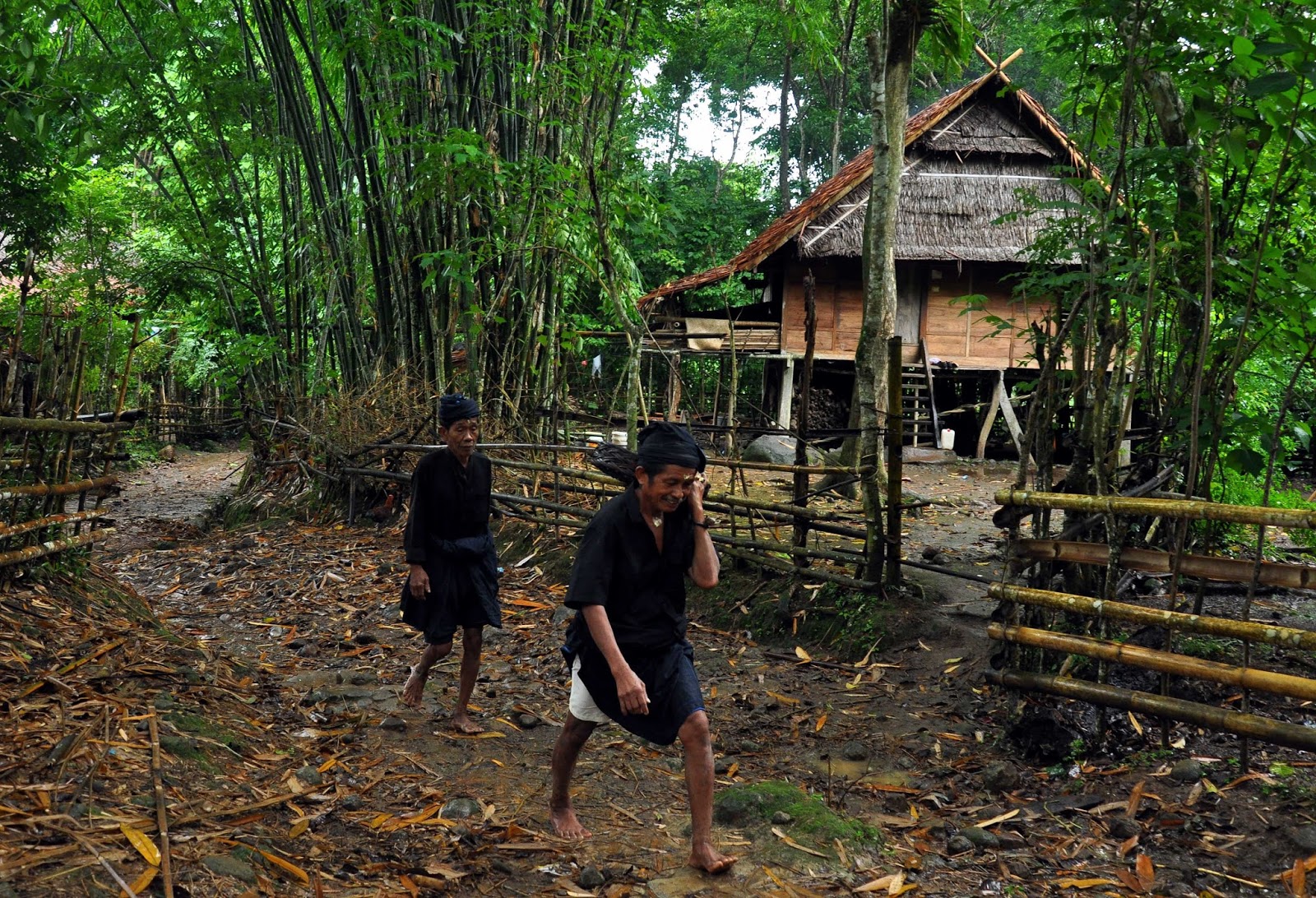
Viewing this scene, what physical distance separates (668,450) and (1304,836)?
221cm

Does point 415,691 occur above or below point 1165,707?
below

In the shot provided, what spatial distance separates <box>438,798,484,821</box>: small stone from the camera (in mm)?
3658

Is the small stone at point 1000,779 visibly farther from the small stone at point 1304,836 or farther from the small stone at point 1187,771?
the small stone at point 1304,836

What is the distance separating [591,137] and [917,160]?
10.0m

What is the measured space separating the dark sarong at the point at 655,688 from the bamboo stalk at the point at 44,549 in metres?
2.58

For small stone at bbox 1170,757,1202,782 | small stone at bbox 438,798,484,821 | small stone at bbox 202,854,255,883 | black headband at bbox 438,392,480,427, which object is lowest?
small stone at bbox 438,798,484,821

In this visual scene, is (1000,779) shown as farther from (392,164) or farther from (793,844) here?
(392,164)

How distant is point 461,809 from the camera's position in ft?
12.1

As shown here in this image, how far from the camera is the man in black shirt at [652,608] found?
10.0 feet

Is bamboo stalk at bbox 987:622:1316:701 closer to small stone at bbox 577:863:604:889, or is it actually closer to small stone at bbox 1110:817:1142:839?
small stone at bbox 1110:817:1142:839

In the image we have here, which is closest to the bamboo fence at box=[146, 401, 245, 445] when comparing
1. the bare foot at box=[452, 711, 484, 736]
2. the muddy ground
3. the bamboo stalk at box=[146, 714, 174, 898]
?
the muddy ground

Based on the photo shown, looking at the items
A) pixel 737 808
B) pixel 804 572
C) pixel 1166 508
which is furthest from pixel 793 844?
pixel 804 572

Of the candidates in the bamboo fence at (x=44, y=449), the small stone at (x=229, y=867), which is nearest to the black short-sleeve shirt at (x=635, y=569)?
the small stone at (x=229, y=867)

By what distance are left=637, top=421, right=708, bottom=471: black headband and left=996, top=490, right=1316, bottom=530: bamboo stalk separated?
1.57 meters
